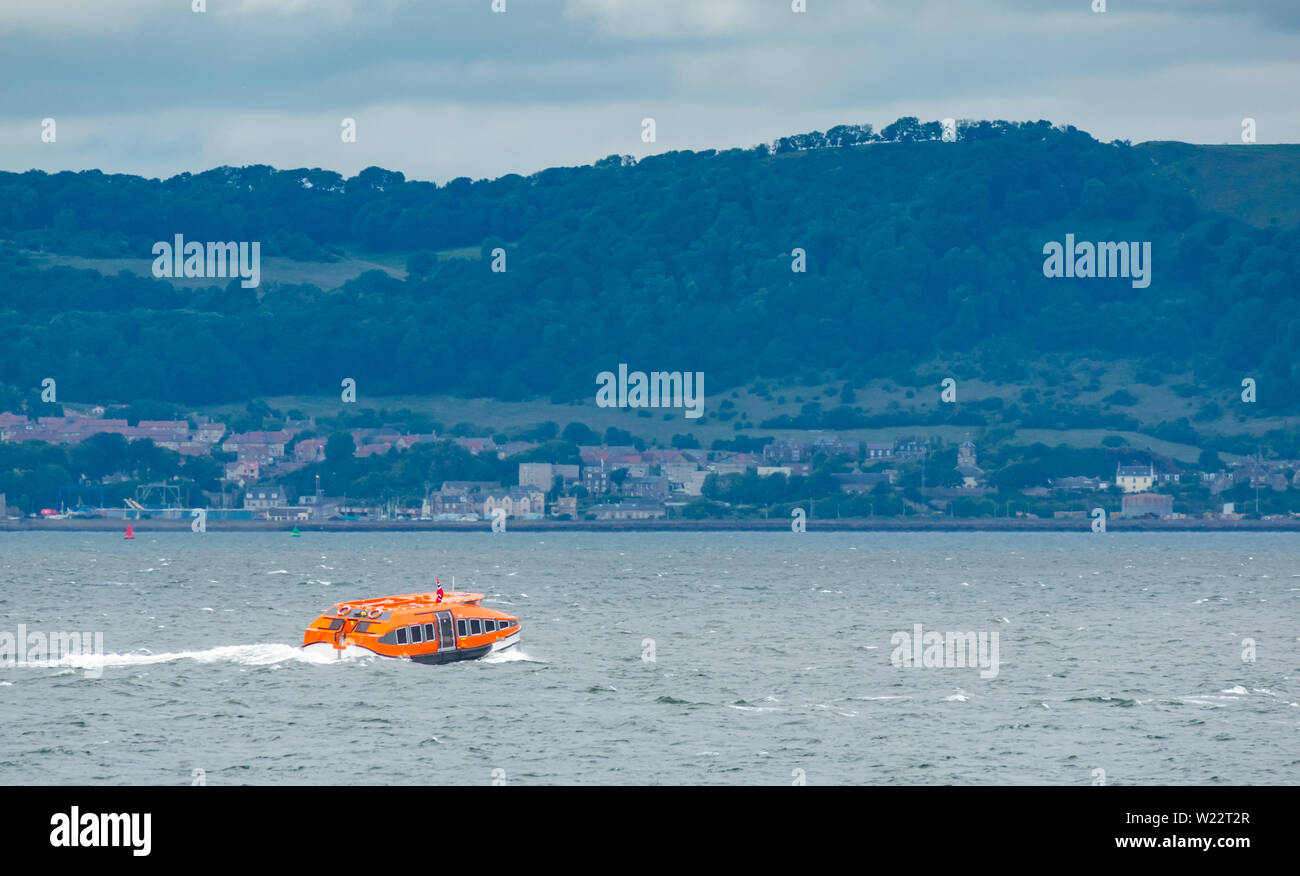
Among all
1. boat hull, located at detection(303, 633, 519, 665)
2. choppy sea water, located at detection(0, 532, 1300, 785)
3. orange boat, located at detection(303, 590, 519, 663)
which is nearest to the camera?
choppy sea water, located at detection(0, 532, 1300, 785)

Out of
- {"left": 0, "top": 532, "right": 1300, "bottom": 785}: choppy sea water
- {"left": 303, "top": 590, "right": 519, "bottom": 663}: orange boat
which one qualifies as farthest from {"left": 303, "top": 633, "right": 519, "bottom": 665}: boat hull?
{"left": 0, "top": 532, "right": 1300, "bottom": 785}: choppy sea water

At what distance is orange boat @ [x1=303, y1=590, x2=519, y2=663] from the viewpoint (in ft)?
212

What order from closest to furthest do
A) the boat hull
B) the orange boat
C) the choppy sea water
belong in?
1. the choppy sea water
2. the orange boat
3. the boat hull

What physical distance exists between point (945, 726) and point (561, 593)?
6911 centimetres

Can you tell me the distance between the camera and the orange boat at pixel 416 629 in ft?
212

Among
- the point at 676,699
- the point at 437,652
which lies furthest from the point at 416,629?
the point at 676,699

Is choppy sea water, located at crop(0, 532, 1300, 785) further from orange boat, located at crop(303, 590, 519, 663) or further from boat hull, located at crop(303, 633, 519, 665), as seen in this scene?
orange boat, located at crop(303, 590, 519, 663)

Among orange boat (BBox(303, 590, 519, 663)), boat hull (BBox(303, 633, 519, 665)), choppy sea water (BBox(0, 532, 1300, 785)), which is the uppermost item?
orange boat (BBox(303, 590, 519, 663))

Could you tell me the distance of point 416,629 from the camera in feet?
212

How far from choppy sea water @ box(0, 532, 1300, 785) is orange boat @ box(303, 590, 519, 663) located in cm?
75

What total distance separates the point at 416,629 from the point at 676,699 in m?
11.1

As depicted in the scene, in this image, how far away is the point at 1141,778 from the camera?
43688 mm

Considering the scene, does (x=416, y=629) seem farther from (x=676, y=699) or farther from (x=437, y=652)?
A: (x=676, y=699)

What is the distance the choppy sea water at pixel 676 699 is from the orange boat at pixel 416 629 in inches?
29.5
